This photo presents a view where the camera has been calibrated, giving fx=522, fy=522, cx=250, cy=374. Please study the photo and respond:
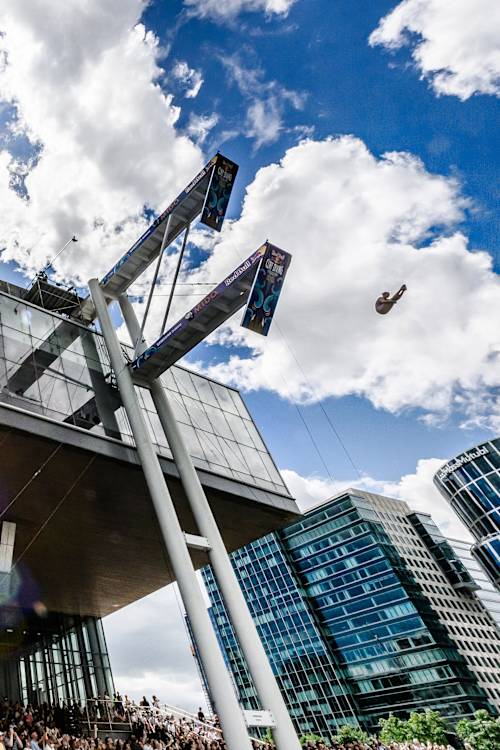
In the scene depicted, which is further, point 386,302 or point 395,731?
point 395,731

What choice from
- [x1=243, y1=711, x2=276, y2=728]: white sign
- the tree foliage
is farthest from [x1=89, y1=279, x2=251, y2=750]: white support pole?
the tree foliage

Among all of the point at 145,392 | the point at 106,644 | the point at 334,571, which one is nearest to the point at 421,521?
the point at 334,571

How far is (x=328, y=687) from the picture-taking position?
9388 cm

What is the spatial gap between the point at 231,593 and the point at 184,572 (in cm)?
196

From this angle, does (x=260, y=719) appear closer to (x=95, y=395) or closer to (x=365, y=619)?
(x=95, y=395)

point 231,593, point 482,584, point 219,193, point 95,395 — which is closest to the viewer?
point 231,593

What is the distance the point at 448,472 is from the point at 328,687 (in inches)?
1798

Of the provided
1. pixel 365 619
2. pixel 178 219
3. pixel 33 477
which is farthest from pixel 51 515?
pixel 365 619

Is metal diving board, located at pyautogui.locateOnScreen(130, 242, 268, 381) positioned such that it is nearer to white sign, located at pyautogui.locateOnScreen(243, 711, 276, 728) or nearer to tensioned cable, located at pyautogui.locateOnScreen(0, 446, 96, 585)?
tensioned cable, located at pyautogui.locateOnScreen(0, 446, 96, 585)

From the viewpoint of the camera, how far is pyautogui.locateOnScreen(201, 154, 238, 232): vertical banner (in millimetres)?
20703

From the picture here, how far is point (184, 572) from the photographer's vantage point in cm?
1681

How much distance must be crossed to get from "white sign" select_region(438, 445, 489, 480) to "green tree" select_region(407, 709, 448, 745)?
45246 mm

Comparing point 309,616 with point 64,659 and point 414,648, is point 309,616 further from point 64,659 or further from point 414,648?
point 64,659

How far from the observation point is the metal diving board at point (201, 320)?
1933cm
